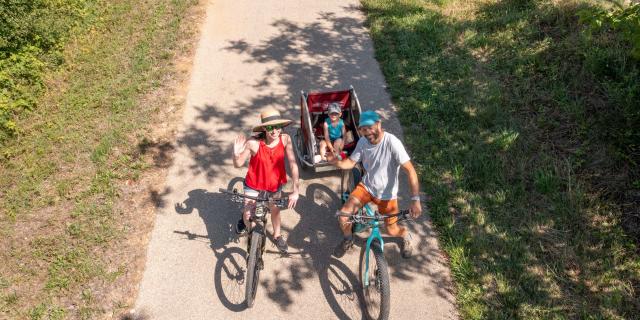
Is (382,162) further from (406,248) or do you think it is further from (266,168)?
(406,248)

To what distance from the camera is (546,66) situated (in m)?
9.33

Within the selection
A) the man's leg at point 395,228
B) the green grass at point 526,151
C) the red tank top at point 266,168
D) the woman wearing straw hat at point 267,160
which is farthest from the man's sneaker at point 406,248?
the red tank top at point 266,168

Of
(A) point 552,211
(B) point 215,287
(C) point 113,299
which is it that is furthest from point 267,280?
(A) point 552,211

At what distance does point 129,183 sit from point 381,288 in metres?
4.87

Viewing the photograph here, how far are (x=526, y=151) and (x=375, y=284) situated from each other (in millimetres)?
4044

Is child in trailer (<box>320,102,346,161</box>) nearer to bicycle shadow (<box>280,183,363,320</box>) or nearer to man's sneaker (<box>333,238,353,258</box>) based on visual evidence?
bicycle shadow (<box>280,183,363,320</box>)

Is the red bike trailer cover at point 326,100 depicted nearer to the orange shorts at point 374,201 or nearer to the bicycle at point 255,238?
the orange shorts at point 374,201

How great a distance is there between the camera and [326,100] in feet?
25.9

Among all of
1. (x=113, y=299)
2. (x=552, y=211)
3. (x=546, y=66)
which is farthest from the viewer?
(x=546, y=66)

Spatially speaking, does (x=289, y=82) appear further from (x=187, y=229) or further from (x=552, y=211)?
(x=552, y=211)

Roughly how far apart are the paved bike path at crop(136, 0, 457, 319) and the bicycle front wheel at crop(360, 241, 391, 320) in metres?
0.21

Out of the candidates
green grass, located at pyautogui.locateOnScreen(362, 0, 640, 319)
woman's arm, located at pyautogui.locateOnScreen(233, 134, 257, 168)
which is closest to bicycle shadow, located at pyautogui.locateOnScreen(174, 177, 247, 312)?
woman's arm, located at pyautogui.locateOnScreen(233, 134, 257, 168)

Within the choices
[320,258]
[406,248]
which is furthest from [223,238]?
[406,248]

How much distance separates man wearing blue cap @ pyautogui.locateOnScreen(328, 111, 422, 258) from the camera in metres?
5.24
